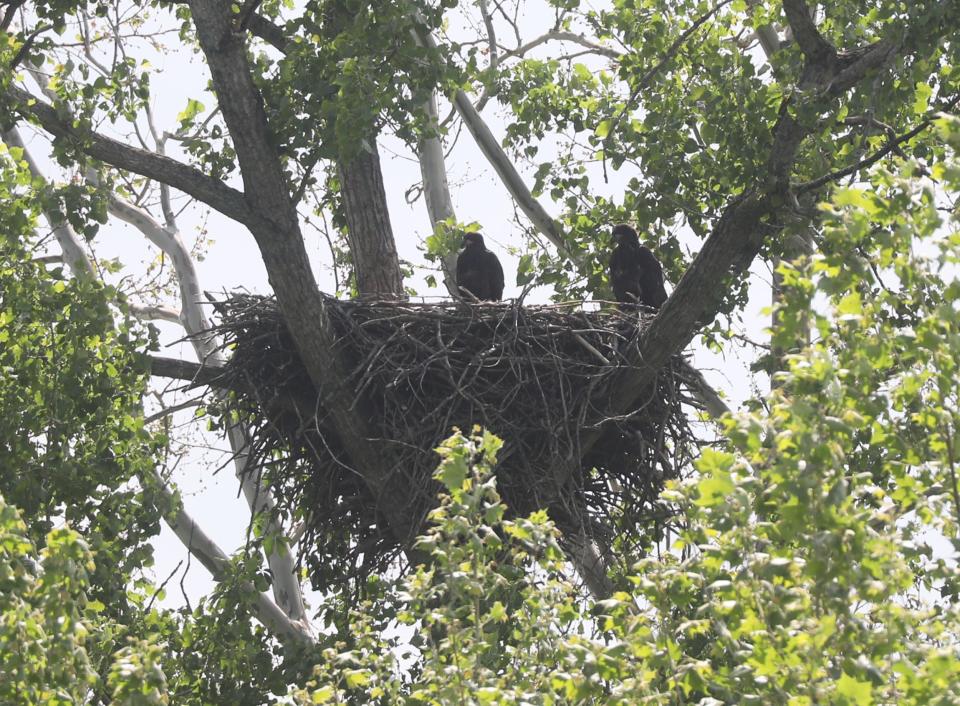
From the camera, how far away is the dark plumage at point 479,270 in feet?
32.9

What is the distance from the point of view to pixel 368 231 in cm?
905

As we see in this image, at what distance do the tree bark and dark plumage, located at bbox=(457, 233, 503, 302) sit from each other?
1021 mm

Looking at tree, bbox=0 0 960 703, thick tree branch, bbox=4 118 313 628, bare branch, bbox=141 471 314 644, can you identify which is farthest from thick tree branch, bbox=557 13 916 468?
thick tree branch, bbox=4 118 313 628

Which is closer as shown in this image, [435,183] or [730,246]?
[730,246]

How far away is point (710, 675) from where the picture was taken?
4.67 meters

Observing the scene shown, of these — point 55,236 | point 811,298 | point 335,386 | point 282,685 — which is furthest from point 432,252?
point 811,298

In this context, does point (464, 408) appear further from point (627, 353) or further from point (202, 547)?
point (202, 547)

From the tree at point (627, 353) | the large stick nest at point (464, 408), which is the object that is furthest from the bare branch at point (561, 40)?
the large stick nest at point (464, 408)

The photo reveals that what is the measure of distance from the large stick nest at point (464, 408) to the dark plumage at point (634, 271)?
36.9 inches

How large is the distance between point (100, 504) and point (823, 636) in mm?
5606

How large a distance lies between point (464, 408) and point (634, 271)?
2234 millimetres

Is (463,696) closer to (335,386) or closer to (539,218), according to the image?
(335,386)

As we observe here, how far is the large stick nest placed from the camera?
789 centimetres

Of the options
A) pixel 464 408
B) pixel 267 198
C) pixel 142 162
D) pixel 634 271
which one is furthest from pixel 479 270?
pixel 142 162
